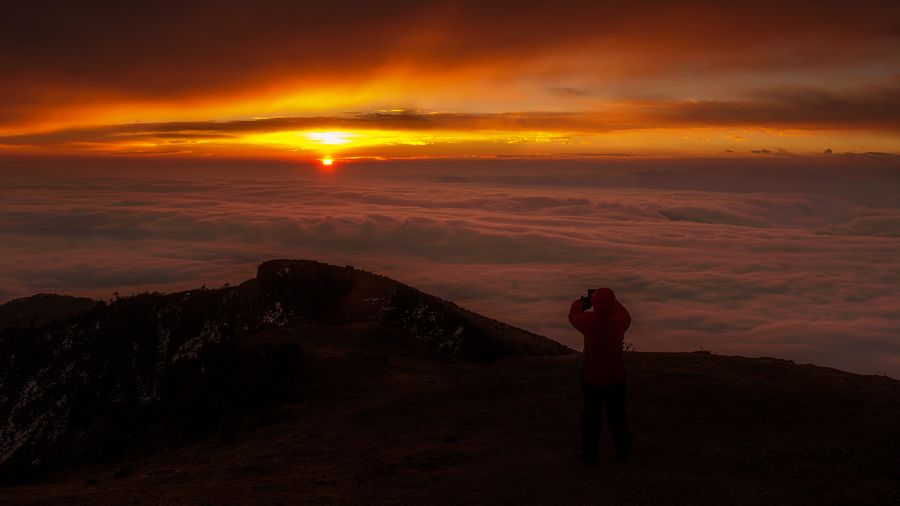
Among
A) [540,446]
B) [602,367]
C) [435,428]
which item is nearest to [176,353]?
[435,428]

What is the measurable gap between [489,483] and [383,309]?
58.3 feet

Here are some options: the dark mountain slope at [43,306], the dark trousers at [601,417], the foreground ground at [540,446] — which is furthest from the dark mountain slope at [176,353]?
the dark mountain slope at [43,306]

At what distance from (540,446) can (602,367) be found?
2.10 meters

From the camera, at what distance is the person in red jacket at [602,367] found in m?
7.93

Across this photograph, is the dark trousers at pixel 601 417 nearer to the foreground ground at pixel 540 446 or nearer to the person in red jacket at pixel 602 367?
the person in red jacket at pixel 602 367

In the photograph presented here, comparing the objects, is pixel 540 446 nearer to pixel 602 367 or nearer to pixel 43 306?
pixel 602 367

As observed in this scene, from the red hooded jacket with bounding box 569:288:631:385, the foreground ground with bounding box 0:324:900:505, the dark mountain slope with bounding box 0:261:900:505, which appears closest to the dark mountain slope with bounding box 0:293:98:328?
the dark mountain slope with bounding box 0:261:900:505

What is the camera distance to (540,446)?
9.41 meters

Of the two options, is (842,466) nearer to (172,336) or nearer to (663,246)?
(172,336)

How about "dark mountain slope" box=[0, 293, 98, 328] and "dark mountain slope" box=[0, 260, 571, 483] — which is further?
"dark mountain slope" box=[0, 293, 98, 328]

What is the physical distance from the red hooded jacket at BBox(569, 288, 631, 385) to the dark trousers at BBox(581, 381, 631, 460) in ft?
0.49

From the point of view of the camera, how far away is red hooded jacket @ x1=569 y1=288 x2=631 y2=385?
792cm

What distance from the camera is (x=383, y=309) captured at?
83.4ft

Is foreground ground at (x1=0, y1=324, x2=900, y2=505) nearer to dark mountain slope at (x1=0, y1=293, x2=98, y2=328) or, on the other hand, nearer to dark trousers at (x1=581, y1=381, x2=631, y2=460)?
dark trousers at (x1=581, y1=381, x2=631, y2=460)
